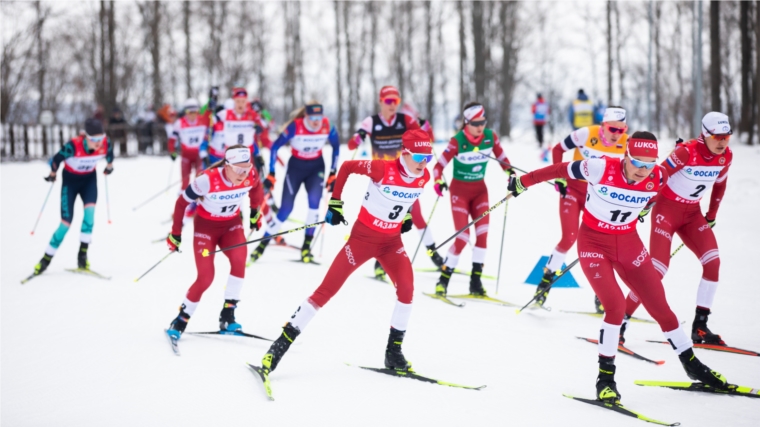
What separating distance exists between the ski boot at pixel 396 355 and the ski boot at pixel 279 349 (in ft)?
2.60

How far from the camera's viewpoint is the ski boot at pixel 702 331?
6.51m

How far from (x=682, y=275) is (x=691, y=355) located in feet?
16.1

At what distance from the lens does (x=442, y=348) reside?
6414 millimetres

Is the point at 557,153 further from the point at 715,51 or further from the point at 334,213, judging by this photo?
the point at 715,51

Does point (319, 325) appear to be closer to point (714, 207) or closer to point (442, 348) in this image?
point (442, 348)

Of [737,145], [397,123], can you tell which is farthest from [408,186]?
[737,145]

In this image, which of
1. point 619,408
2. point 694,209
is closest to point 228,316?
point 619,408

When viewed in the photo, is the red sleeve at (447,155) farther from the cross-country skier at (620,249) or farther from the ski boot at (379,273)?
the cross-country skier at (620,249)

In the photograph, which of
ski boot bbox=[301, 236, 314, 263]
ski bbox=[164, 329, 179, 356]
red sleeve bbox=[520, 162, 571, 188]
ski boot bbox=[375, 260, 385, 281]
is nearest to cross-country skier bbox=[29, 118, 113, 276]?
ski boot bbox=[301, 236, 314, 263]

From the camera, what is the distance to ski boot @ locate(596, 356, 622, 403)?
492 centimetres

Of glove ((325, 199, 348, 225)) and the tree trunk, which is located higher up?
the tree trunk

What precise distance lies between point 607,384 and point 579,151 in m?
3.45

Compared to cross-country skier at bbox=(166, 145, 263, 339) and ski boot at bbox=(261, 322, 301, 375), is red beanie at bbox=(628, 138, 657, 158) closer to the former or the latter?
ski boot at bbox=(261, 322, 301, 375)

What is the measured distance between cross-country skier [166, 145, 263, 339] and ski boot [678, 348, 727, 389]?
399 centimetres
